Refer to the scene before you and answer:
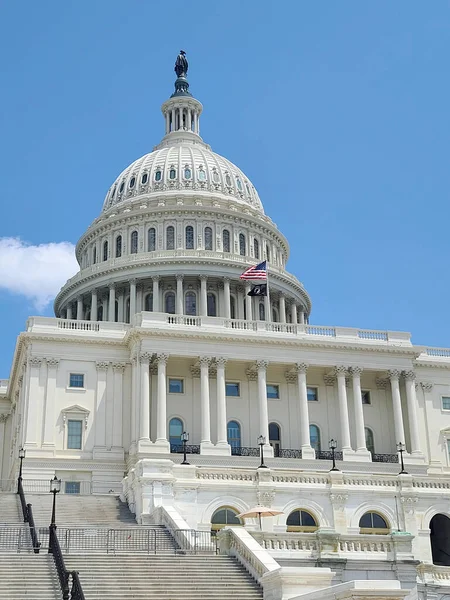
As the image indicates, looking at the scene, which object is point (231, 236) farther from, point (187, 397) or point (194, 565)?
point (194, 565)

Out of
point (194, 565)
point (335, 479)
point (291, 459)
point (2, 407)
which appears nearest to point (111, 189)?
point (2, 407)

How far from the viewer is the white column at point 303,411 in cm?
7369

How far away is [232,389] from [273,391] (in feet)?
11.7

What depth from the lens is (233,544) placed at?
3603 centimetres

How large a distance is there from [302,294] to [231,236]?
10735 millimetres

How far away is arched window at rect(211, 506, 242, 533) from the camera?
50.0 m

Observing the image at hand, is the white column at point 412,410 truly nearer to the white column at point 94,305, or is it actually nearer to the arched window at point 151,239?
the white column at point 94,305

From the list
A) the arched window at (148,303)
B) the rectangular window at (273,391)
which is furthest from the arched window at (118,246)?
the rectangular window at (273,391)

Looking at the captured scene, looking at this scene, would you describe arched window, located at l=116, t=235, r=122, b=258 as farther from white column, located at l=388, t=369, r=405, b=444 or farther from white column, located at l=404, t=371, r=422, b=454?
white column, located at l=404, t=371, r=422, b=454

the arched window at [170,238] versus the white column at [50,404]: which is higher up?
the arched window at [170,238]

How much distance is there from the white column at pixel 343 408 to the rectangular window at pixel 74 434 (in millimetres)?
20999

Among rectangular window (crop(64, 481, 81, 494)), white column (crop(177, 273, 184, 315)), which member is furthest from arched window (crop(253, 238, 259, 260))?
rectangular window (crop(64, 481, 81, 494))

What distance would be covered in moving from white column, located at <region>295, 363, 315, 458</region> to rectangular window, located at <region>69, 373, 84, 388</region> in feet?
57.3

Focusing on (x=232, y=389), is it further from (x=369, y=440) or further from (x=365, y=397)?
(x=369, y=440)
